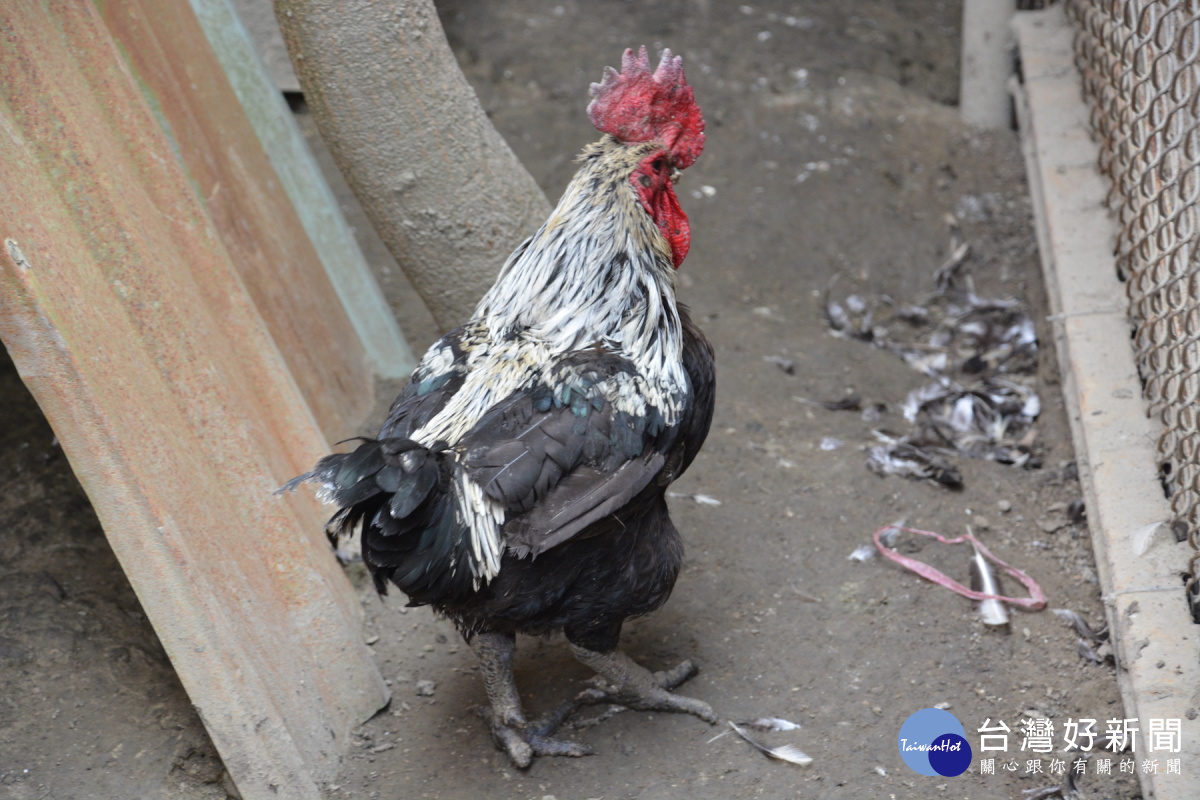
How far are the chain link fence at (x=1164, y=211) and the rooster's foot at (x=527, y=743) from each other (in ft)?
7.02

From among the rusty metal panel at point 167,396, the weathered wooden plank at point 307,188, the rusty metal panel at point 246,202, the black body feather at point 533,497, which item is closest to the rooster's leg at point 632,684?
the black body feather at point 533,497

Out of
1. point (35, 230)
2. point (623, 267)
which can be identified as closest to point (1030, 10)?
point (623, 267)

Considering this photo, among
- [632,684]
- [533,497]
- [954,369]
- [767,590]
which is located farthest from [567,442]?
[954,369]

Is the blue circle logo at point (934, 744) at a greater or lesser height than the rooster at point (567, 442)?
lesser

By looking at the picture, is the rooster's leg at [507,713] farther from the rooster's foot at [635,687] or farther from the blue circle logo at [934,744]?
the blue circle logo at [934,744]

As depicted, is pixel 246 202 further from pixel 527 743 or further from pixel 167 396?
pixel 527 743

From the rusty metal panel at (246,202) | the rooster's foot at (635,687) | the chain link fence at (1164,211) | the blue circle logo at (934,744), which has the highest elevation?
the rusty metal panel at (246,202)

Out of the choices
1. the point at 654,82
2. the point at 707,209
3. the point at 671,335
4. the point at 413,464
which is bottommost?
the point at 707,209

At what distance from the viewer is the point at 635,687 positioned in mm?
3270

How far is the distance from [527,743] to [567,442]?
46.3 inches

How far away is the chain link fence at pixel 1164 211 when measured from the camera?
324 cm

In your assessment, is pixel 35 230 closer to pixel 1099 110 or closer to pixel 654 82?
pixel 654 82

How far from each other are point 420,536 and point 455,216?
62.7 inches

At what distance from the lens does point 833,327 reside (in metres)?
5.33
